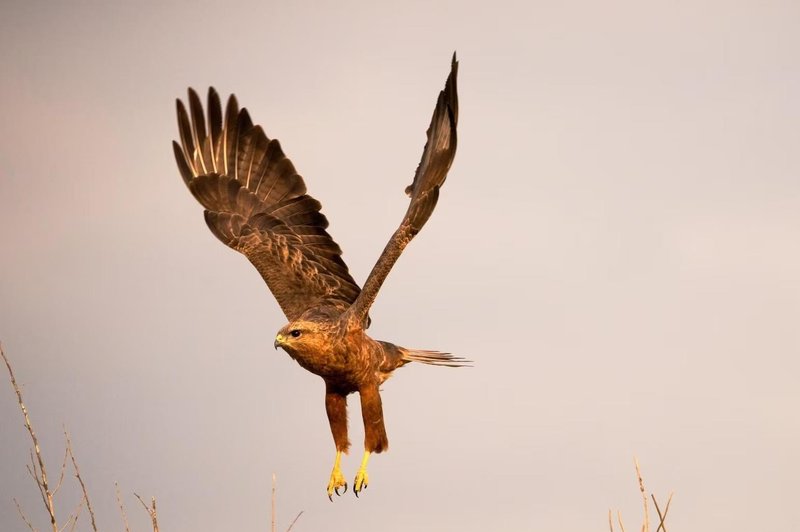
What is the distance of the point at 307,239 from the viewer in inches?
508

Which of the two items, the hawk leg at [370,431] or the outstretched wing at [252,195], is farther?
the outstretched wing at [252,195]

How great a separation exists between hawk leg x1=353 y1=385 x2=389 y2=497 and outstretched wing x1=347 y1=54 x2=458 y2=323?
2.51 ft

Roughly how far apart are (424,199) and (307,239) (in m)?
2.23

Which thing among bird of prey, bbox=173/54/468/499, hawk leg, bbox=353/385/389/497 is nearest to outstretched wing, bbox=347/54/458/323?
bird of prey, bbox=173/54/468/499

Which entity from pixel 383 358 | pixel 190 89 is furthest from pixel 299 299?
pixel 190 89

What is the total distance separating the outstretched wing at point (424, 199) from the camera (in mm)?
10969

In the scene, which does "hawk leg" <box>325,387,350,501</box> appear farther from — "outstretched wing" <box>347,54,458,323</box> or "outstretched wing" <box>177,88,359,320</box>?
"outstretched wing" <box>177,88,359,320</box>

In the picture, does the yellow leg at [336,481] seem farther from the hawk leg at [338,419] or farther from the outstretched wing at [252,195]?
the outstretched wing at [252,195]

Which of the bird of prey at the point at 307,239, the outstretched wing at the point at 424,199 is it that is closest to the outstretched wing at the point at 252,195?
the bird of prey at the point at 307,239

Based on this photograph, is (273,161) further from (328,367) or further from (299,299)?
(328,367)

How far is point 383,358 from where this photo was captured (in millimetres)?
11516

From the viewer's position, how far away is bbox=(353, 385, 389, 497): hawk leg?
10734 millimetres

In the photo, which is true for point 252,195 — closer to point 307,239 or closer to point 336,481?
point 307,239

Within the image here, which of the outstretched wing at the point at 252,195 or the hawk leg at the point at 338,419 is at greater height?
the outstretched wing at the point at 252,195
